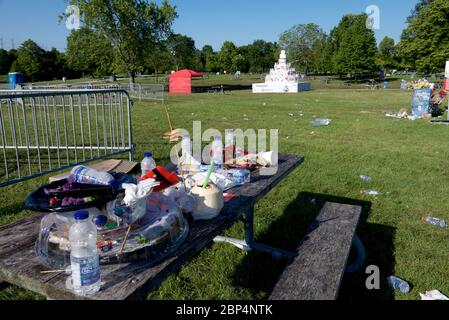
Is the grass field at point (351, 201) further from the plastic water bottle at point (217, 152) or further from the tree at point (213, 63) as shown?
the tree at point (213, 63)

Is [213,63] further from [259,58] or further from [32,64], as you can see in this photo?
[32,64]

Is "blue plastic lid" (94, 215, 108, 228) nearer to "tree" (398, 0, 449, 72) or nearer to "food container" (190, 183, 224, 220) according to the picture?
"food container" (190, 183, 224, 220)

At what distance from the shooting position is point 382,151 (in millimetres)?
8133

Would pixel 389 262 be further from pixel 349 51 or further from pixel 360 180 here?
pixel 349 51

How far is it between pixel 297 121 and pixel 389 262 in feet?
32.4

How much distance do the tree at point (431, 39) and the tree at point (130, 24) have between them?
103ft

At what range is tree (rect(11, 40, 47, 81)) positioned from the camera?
7369cm

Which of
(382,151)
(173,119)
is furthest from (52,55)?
(382,151)

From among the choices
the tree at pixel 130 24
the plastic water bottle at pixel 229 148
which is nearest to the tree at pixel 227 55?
the tree at pixel 130 24

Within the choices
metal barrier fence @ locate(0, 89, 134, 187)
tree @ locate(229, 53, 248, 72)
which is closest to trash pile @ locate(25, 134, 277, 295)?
metal barrier fence @ locate(0, 89, 134, 187)

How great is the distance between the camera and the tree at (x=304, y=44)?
74562mm

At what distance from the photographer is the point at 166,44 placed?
43.2 m

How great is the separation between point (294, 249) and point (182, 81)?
118 feet

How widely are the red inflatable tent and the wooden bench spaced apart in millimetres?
35521
